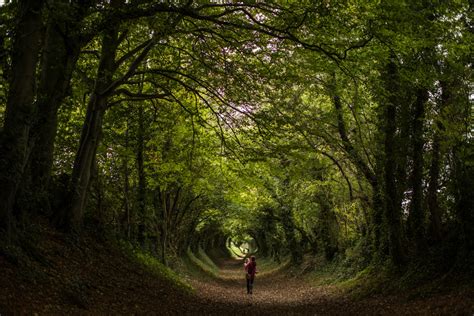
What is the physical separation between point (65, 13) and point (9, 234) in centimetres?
460

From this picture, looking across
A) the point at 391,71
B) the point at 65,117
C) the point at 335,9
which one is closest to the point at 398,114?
the point at 391,71

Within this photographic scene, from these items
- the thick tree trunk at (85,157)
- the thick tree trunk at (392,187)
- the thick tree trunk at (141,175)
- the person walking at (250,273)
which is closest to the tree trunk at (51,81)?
the thick tree trunk at (85,157)

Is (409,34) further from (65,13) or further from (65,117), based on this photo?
(65,117)

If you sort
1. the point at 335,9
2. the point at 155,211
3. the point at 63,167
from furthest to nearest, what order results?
the point at 155,211 → the point at 63,167 → the point at 335,9

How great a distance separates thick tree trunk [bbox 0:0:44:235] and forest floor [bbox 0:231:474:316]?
1.14 meters

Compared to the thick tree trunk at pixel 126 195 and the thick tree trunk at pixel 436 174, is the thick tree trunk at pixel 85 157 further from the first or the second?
the thick tree trunk at pixel 436 174

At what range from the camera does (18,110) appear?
8.77 meters

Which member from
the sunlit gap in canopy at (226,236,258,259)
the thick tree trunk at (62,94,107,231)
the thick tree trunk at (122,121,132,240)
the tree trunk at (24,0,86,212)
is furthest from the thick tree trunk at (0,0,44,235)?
the sunlit gap in canopy at (226,236,258,259)

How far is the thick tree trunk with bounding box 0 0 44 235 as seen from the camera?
342 inches

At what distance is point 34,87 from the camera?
29.7 feet

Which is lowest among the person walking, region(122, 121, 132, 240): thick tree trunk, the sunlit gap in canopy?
the sunlit gap in canopy

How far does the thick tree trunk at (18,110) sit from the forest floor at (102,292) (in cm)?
114

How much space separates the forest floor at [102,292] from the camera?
805cm

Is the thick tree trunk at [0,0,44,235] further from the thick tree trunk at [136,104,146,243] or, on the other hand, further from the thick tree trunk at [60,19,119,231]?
the thick tree trunk at [136,104,146,243]
